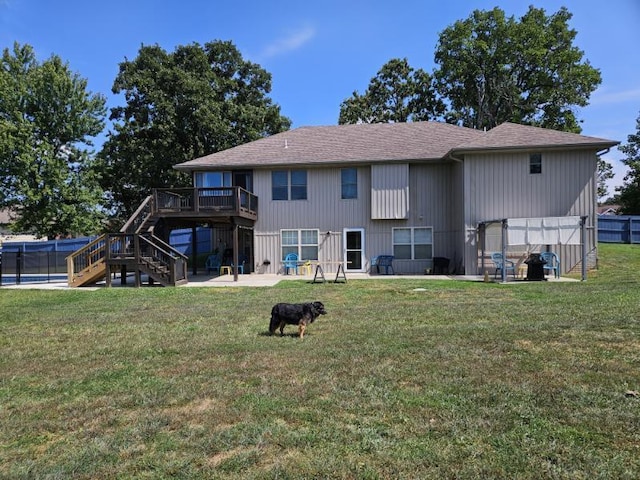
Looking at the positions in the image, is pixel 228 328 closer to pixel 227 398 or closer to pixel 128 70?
pixel 227 398

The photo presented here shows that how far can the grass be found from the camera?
2789mm

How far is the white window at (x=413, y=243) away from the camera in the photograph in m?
18.5

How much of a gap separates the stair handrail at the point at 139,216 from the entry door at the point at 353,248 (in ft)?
26.1

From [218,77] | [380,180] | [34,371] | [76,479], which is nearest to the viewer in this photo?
[76,479]

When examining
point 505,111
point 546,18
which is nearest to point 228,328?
point 505,111

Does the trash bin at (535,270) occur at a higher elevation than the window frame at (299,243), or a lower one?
lower

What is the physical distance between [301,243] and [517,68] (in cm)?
2567

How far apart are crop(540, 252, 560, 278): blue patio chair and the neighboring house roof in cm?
399

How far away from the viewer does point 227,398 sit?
13.0 feet

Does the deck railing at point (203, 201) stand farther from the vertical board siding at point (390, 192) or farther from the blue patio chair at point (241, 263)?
the vertical board siding at point (390, 192)

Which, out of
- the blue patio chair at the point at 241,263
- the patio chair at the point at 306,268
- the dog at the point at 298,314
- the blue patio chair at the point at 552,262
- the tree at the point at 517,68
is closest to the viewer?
the dog at the point at 298,314

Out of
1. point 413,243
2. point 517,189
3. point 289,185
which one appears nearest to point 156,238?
point 289,185

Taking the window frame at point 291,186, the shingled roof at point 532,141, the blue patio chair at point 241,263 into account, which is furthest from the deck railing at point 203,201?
the shingled roof at point 532,141

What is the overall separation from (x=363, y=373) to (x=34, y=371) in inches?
151
